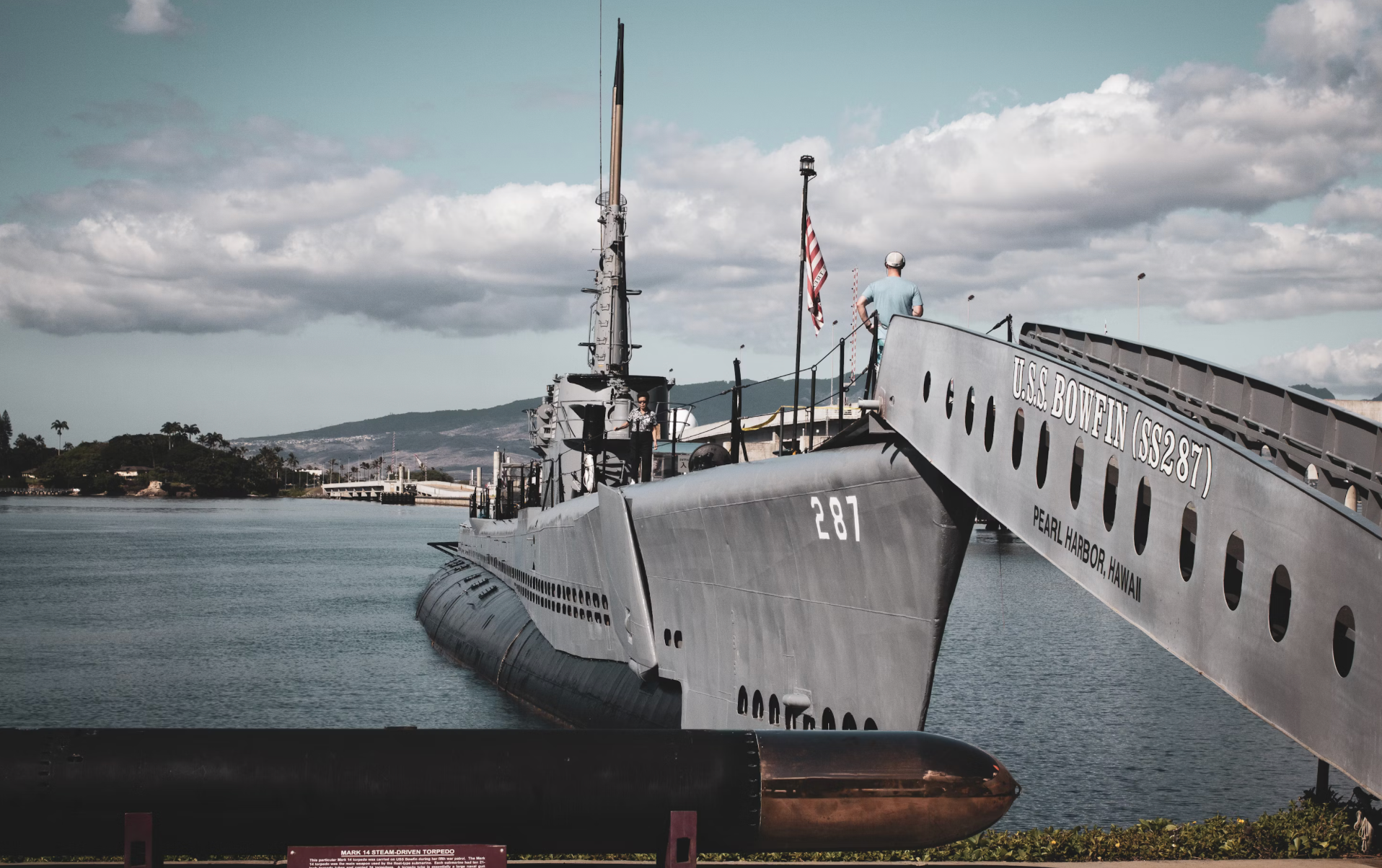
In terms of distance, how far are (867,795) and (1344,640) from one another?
2401 millimetres

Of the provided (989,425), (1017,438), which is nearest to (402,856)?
(1017,438)

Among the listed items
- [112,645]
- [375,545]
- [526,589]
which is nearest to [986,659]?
[526,589]

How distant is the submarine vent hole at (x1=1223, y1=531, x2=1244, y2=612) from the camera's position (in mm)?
5316

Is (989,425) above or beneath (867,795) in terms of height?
above

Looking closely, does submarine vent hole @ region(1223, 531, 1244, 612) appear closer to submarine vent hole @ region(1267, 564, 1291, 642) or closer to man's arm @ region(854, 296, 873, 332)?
submarine vent hole @ region(1267, 564, 1291, 642)

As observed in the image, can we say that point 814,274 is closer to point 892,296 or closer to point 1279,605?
point 892,296

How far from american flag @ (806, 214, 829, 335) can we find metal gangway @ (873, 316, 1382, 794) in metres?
6.89

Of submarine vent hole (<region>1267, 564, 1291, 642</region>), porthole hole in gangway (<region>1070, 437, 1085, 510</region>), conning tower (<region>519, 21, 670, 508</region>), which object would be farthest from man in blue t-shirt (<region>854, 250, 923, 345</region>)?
conning tower (<region>519, 21, 670, 508</region>)

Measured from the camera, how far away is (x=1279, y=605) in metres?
5.00

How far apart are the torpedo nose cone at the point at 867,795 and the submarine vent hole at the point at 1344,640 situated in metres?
2.05

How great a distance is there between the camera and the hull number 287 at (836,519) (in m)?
10.7

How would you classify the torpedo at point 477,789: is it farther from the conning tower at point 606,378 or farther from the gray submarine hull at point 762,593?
the conning tower at point 606,378

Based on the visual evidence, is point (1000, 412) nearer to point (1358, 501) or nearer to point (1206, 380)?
point (1206, 380)

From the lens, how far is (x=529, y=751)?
6016 mm
